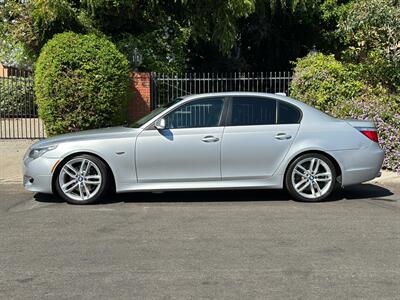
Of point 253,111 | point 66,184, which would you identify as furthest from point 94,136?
point 253,111

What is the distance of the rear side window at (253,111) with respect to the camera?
24.8ft

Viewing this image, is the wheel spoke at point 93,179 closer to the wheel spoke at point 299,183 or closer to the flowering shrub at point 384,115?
the wheel spoke at point 299,183

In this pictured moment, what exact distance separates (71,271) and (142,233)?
1.39 meters

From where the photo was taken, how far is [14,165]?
1119 cm

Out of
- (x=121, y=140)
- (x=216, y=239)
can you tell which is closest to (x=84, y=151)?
(x=121, y=140)

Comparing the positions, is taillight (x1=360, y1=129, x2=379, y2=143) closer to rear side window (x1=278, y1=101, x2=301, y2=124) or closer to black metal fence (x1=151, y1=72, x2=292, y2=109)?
rear side window (x1=278, y1=101, x2=301, y2=124)

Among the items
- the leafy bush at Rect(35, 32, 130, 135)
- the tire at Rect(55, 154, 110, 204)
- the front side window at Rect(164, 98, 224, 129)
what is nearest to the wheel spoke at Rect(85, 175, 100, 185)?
the tire at Rect(55, 154, 110, 204)

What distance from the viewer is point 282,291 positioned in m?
4.21

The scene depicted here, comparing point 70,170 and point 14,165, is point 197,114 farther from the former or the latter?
point 14,165

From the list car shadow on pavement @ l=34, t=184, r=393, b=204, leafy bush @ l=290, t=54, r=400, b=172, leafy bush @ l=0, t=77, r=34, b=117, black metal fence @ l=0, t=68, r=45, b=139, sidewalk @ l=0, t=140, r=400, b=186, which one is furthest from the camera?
leafy bush @ l=0, t=77, r=34, b=117

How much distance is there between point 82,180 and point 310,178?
3.18 metres

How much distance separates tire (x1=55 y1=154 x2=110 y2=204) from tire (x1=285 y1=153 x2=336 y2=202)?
258 centimetres

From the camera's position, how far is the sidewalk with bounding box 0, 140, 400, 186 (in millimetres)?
9611

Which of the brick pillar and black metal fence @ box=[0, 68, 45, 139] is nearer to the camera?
the brick pillar
